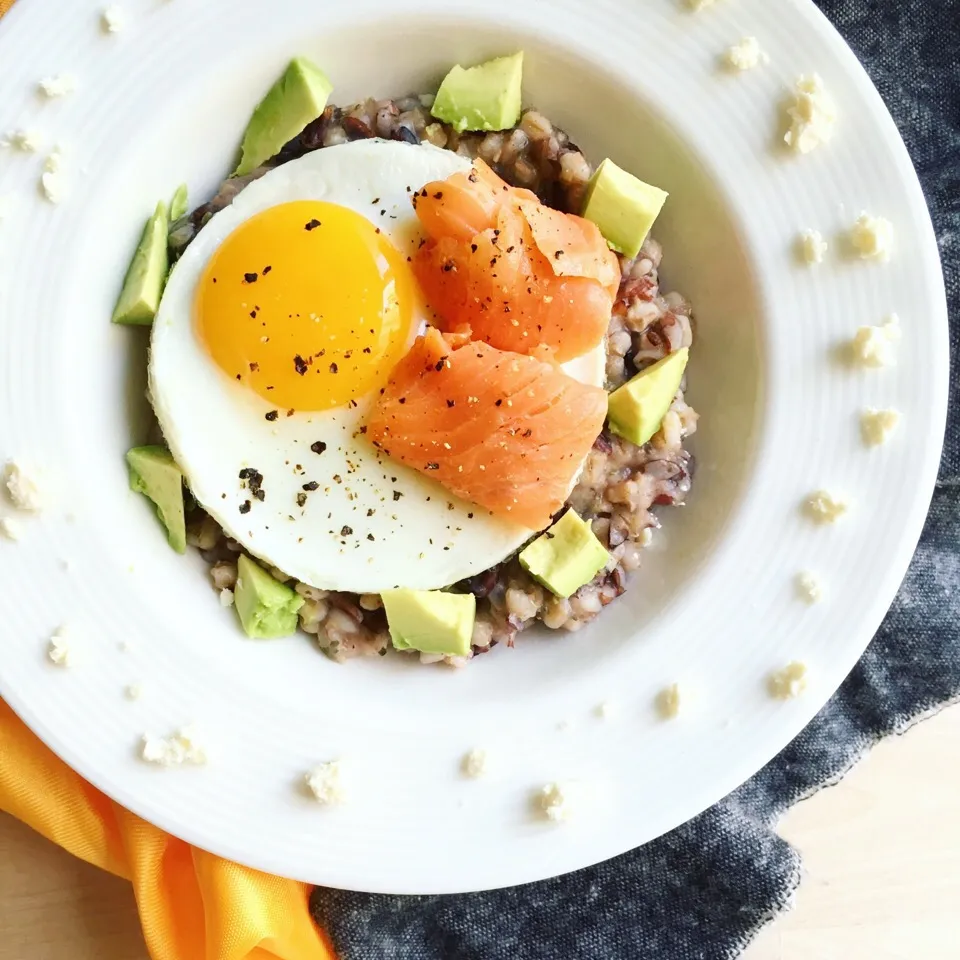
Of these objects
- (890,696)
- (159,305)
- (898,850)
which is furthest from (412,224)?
(898,850)

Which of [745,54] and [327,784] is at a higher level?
[745,54]

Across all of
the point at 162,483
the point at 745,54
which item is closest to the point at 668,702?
the point at 162,483

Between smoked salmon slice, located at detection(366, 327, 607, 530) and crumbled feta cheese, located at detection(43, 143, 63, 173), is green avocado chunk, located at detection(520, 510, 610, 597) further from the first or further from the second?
crumbled feta cheese, located at detection(43, 143, 63, 173)

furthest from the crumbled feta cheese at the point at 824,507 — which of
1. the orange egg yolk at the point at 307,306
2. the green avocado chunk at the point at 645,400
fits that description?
the orange egg yolk at the point at 307,306

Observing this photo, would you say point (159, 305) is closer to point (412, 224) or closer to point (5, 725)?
point (412, 224)

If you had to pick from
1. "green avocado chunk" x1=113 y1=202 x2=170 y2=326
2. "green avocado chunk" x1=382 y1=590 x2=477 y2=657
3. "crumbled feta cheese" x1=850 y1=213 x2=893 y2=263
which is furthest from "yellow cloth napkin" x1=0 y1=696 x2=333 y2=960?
"crumbled feta cheese" x1=850 y1=213 x2=893 y2=263

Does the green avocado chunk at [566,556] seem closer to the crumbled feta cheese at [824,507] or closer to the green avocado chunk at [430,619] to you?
the green avocado chunk at [430,619]

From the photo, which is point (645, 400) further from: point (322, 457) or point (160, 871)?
point (160, 871)

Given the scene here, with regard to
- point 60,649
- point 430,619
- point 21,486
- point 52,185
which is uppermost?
point 52,185
